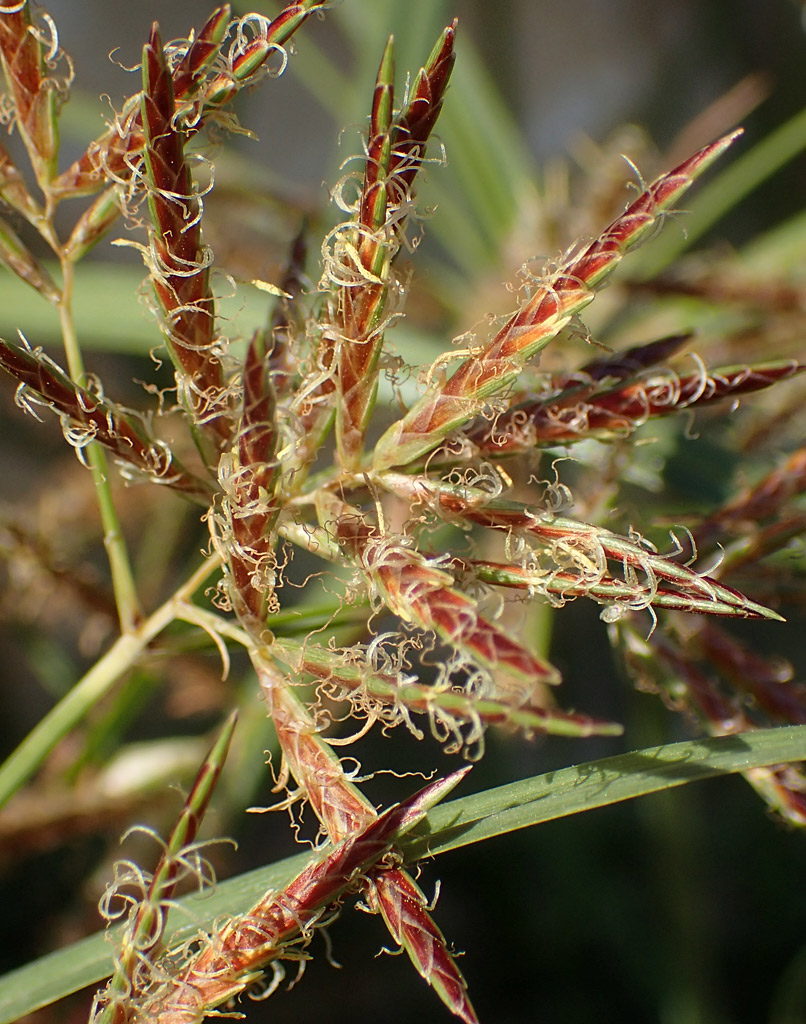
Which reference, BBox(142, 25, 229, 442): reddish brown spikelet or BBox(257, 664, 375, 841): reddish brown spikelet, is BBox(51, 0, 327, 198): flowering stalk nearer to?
BBox(142, 25, 229, 442): reddish brown spikelet

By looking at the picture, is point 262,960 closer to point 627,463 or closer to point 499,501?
point 499,501

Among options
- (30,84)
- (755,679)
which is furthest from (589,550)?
(30,84)

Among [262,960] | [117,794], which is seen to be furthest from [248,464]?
[117,794]

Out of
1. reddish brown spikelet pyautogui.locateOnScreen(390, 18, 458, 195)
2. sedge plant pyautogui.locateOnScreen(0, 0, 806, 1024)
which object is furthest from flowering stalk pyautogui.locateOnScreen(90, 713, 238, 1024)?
reddish brown spikelet pyautogui.locateOnScreen(390, 18, 458, 195)

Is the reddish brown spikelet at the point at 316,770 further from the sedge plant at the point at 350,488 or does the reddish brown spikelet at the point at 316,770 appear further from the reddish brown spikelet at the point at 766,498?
the reddish brown spikelet at the point at 766,498

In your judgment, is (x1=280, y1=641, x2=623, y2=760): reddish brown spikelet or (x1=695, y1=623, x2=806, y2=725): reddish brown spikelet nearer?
(x1=280, y1=641, x2=623, y2=760): reddish brown spikelet

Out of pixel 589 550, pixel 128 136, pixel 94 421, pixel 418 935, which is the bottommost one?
pixel 418 935

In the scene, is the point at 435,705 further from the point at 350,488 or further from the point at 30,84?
the point at 30,84
